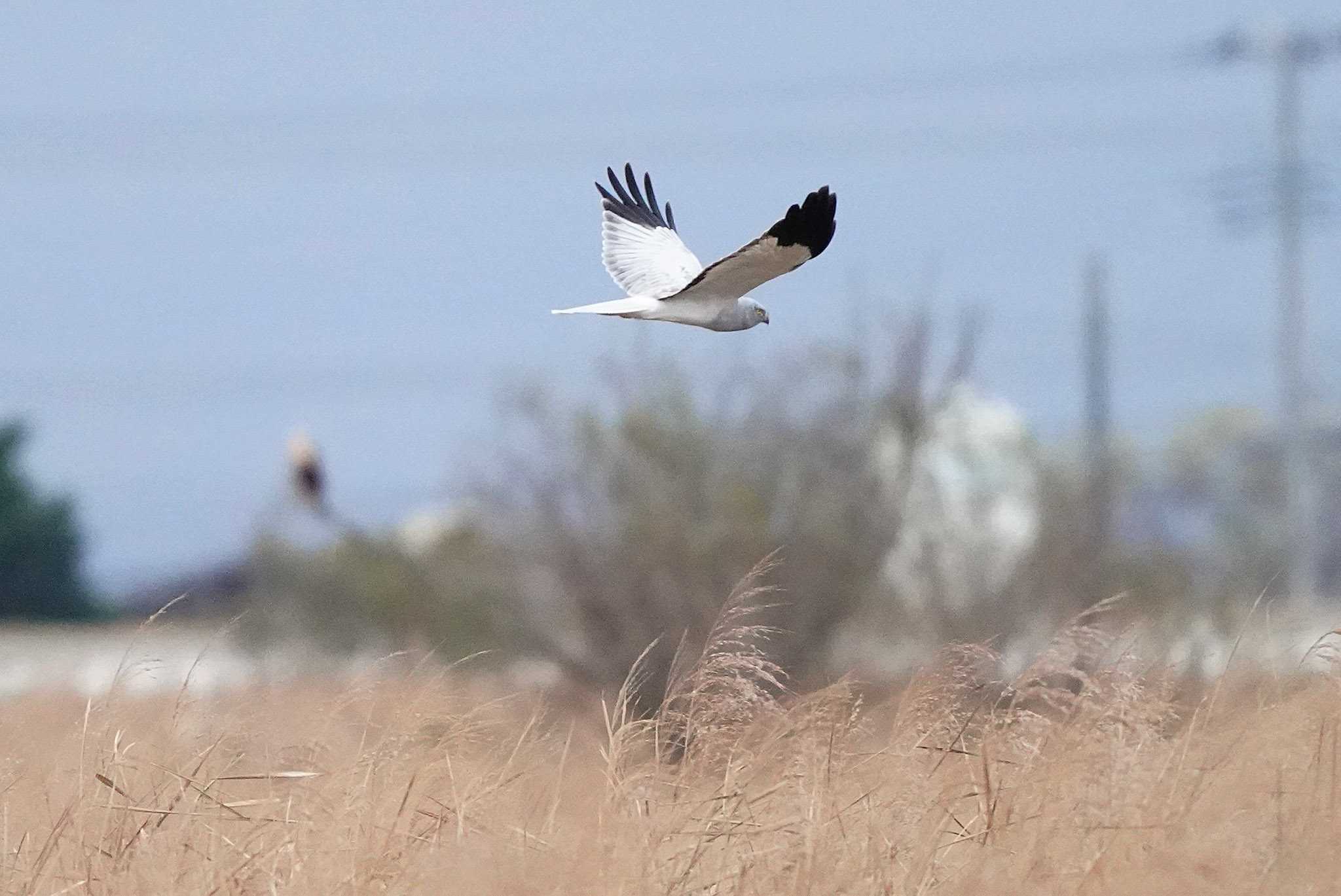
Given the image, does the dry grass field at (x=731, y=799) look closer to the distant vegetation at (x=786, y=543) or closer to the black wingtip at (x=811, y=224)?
the black wingtip at (x=811, y=224)

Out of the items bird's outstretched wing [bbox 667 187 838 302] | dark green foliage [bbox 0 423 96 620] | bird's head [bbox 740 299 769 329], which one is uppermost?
bird's outstretched wing [bbox 667 187 838 302]

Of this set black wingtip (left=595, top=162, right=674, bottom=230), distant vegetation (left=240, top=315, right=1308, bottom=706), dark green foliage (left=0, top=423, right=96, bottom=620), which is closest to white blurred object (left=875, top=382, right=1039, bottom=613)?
distant vegetation (left=240, top=315, right=1308, bottom=706)

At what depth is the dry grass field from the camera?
5117mm

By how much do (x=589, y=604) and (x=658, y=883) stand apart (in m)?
10.9

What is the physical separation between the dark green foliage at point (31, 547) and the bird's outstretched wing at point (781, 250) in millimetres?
36033

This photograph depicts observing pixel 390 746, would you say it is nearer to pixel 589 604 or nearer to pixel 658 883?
pixel 658 883

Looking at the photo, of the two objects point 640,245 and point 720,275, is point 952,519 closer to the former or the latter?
point 640,245

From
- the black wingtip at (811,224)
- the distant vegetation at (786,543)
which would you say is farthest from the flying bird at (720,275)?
the distant vegetation at (786,543)

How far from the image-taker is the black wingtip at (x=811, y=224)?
20.7ft

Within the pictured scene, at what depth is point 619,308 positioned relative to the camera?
6.44 metres

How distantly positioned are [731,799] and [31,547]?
37.5 metres

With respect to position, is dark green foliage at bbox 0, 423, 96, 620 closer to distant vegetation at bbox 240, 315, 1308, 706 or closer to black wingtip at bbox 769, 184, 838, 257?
distant vegetation at bbox 240, 315, 1308, 706

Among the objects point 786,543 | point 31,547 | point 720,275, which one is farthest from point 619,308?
point 31,547

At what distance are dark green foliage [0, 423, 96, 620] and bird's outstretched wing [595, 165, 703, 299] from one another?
112ft
